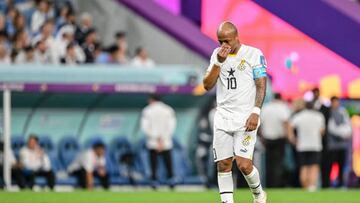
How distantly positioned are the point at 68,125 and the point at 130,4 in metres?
4.98

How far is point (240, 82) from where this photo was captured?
1358cm

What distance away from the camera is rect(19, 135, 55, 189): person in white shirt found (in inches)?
987

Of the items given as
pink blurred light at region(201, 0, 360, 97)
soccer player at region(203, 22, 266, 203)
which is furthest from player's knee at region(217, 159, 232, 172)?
pink blurred light at region(201, 0, 360, 97)

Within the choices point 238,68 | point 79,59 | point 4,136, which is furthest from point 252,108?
point 79,59

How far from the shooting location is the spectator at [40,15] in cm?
2786

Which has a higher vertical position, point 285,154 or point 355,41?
point 355,41

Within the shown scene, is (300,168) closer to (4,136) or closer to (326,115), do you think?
(326,115)

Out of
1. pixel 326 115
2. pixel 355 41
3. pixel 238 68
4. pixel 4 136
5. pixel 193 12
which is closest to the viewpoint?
pixel 355 41

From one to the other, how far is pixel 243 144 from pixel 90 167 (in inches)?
481

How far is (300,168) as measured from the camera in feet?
85.1

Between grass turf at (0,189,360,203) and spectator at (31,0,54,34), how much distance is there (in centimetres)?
687

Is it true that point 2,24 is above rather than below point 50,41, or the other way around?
above

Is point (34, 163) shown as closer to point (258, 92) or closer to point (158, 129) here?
point (158, 129)

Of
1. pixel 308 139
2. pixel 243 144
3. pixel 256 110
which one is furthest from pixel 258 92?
pixel 308 139
